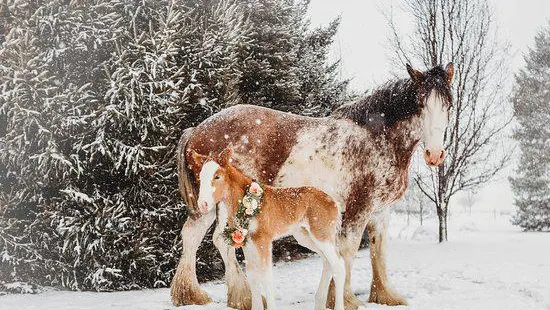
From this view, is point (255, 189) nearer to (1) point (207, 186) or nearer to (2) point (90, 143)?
(1) point (207, 186)

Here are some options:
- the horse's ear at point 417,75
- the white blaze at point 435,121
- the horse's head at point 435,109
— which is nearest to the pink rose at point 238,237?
the horse's head at point 435,109

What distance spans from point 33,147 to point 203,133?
3000 mm

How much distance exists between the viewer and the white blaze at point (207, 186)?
3817 mm

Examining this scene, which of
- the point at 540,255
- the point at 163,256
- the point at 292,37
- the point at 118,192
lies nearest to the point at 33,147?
the point at 118,192

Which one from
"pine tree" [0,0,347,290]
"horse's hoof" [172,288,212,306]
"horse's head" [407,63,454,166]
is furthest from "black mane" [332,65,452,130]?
"pine tree" [0,0,347,290]

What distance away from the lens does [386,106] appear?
5.35 metres

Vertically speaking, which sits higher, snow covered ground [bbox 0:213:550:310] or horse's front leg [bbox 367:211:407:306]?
horse's front leg [bbox 367:211:407:306]

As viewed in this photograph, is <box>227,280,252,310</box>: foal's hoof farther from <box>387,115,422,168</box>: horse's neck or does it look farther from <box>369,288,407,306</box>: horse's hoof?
<box>387,115,422,168</box>: horse's neck

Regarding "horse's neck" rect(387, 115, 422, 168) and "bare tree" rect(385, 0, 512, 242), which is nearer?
"horse's neck" rect(387, 115, 422, 168)

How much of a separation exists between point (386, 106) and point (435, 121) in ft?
2.59

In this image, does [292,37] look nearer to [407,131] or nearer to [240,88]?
[240,88]

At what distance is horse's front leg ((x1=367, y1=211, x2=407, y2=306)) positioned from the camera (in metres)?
5.34

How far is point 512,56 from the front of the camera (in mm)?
11219

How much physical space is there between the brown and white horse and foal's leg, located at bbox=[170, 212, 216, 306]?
12mm
